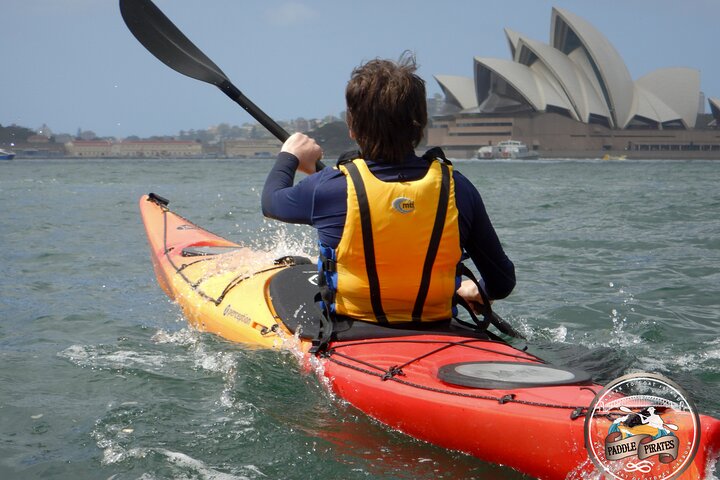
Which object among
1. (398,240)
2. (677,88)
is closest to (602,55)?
(677,88)

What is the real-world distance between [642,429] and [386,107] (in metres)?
1.20

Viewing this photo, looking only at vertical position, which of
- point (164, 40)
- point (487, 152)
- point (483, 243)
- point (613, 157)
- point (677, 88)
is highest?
point (677, 88)

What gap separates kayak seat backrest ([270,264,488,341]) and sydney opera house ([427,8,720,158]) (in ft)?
169

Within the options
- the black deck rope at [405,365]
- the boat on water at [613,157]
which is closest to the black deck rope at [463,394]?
the black deck rope at [405,365]

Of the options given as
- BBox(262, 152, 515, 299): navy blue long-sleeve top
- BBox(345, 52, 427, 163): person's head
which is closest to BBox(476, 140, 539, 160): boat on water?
BBox(262, 152, 515, 299): navy blue long-sleeve top

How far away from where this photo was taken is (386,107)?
8.21 feet

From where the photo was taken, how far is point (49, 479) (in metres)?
2.49

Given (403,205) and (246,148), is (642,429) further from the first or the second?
(246,148)

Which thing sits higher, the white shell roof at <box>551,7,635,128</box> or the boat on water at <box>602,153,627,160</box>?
the white shell roof at <box>551,7,635,128</box>

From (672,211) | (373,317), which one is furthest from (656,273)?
(672,211)

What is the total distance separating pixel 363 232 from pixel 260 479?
2.73ft

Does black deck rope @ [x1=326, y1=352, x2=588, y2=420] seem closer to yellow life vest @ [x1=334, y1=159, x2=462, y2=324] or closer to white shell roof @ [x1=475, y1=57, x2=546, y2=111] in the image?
yellow life vest @ [x1=334, y1=159, x2=462, y2=324]

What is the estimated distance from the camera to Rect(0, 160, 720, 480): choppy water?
2.58 m

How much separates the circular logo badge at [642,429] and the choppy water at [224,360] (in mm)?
416
